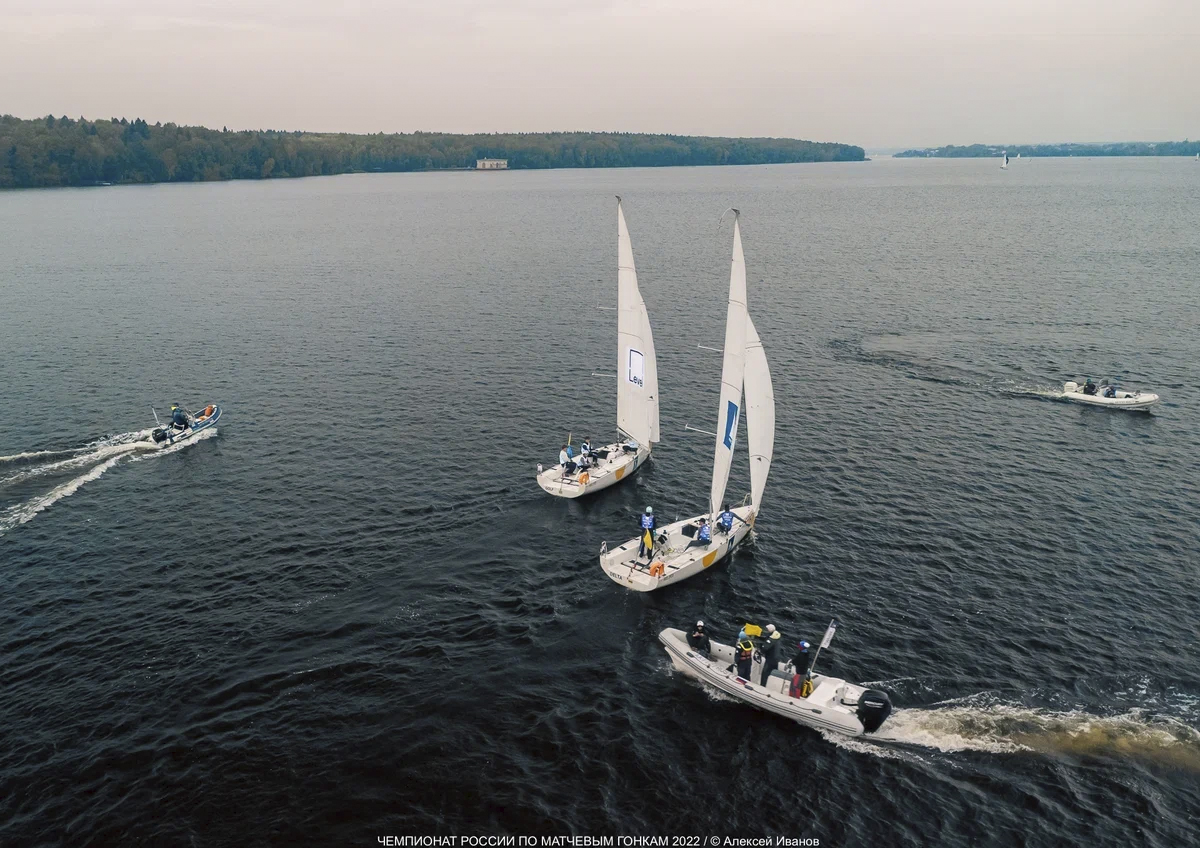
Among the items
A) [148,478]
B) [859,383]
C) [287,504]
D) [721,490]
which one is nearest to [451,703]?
[721,490]

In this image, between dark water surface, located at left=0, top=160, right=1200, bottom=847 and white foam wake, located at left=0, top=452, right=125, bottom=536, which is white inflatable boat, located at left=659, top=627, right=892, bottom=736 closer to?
dark water surface, located at left=0, top=160, right=1200, bottom=847

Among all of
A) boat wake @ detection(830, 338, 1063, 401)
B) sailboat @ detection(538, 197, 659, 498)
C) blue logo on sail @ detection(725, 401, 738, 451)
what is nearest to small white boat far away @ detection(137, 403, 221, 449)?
sailboat @ detection(538, 197, 659, 498)

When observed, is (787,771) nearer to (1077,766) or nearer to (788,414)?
(1077,766)

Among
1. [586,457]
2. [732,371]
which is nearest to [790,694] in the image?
[732,371]

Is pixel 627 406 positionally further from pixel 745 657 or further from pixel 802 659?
pixel 802 659

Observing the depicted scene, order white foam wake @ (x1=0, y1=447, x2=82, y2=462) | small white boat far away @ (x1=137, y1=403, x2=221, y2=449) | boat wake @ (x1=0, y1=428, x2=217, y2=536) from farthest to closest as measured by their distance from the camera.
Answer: small white boat far away @ (x1=137, y1=403, x2=221, y2=449) < white foam wake @ (x1=0, y1=447, x2=82, y2=462) < boat wake @ (x1=0, y1=428, x2=217, y2=536)

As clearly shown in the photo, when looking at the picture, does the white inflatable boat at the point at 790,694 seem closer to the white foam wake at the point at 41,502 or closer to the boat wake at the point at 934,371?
the white foam wake at the point at 41,502
